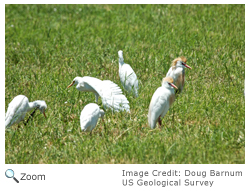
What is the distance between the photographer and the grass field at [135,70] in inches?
170

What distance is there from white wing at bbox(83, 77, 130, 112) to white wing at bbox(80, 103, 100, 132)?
50cm

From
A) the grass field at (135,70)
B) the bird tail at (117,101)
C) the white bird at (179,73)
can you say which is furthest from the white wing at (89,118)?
the white bird at (179,73)

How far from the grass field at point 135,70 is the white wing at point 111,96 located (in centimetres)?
12

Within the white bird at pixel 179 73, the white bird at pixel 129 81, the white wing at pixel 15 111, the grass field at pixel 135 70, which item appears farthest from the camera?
the white bird at pixel 179 73

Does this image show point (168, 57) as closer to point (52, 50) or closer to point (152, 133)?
point (52, 50)

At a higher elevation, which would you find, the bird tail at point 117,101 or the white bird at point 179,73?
the white bird at point 179,73

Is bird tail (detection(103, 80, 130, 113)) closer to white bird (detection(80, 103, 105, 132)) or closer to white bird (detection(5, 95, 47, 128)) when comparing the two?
white bird (detection(80, 103, 105, 132))

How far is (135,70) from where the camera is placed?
6.96 m

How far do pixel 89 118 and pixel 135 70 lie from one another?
2.49m

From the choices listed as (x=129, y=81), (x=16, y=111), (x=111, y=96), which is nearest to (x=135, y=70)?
(x=129, y=81)
